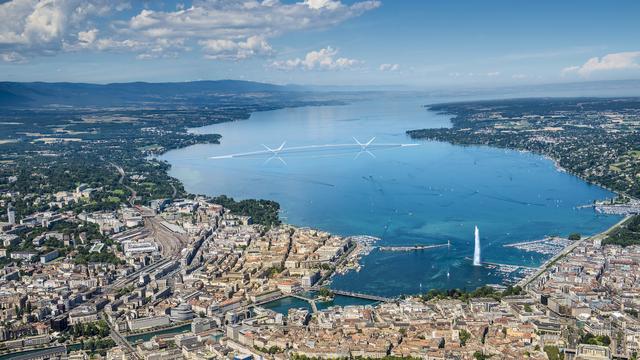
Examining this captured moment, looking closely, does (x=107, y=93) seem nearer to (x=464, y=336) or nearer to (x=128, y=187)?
(x=128, y=187)

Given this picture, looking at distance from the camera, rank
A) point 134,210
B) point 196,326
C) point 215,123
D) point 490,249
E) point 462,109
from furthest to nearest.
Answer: point 462,109 < point 215,123 < point 134,210 < point 490,249 < point 196,326

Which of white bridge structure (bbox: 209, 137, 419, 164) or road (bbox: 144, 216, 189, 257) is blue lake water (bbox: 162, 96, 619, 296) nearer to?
white bridge structure (bbox: 209, 137, 419, 164)

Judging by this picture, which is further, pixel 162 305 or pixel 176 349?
pixel 162 305

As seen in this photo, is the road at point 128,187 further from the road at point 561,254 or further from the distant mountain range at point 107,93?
the distant mountain range at point 107,93

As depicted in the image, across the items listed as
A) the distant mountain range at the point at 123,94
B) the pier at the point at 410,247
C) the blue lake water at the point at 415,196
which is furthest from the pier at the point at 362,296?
the distant mountain range at the point at 123,94

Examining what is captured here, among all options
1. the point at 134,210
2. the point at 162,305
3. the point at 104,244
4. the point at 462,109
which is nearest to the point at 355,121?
the point at 462,109

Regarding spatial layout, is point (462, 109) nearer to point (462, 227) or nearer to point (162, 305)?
point (462, 227)

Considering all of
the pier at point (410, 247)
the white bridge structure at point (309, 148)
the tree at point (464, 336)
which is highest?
the tree at point (464, 336)

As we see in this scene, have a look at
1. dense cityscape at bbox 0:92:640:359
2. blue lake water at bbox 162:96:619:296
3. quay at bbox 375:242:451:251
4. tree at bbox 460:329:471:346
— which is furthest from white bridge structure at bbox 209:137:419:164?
tree at bbox 460:329:471:346
